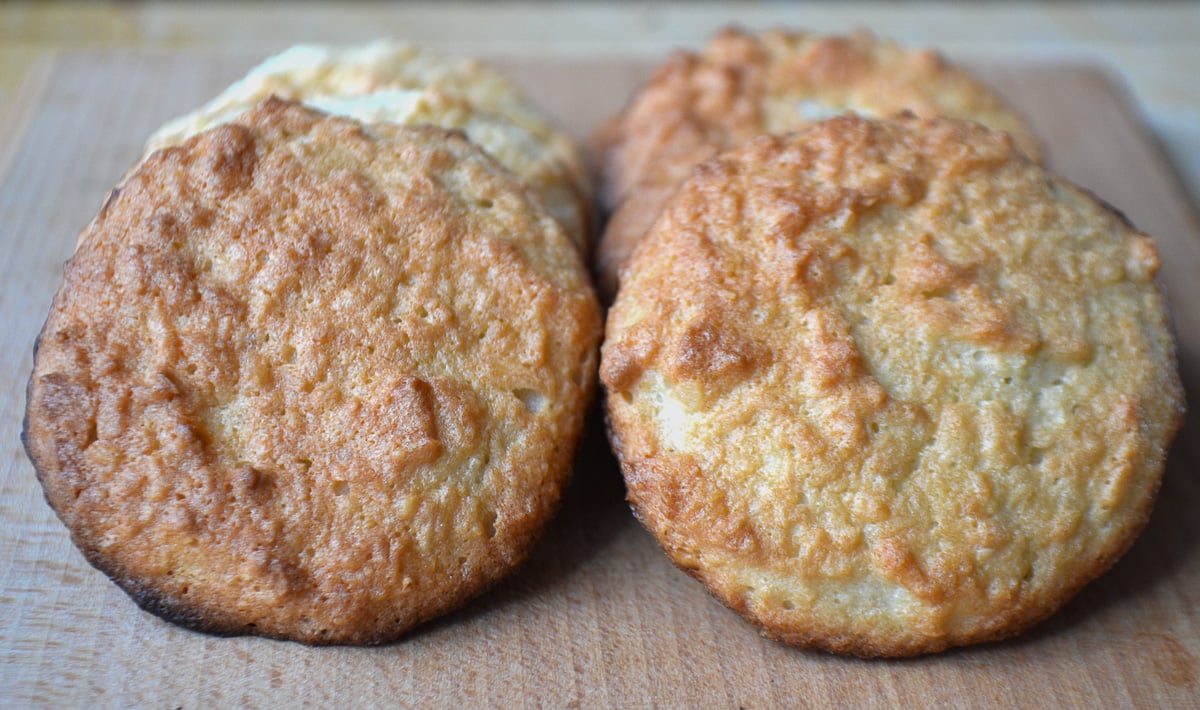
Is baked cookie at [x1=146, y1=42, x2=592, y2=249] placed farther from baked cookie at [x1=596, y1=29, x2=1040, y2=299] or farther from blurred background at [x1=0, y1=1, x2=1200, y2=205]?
blurred background at [x1=0, y1=1, x2=1200, y2=205]

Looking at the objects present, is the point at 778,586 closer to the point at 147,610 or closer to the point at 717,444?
the point at 717,444

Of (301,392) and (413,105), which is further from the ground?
(413,105)

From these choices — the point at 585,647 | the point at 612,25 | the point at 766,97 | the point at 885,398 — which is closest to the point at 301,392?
the point at 585,647

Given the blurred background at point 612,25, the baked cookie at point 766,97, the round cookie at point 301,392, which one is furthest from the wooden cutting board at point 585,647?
the blurred background at point 612,25

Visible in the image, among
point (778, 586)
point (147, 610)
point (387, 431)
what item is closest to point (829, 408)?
point (778, 586)

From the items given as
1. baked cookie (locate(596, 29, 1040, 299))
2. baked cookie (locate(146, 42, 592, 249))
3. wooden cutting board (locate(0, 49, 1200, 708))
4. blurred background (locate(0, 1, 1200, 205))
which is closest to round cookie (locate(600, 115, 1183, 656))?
wooden cutting board (locate(0, 49, 1200, 708))

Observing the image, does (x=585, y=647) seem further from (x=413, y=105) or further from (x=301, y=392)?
(x=413, y=105)

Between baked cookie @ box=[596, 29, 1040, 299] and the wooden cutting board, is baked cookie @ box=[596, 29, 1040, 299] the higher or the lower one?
the higher one
